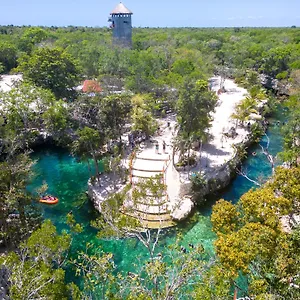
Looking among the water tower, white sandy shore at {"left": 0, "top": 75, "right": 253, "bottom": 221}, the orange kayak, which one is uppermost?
the water tower

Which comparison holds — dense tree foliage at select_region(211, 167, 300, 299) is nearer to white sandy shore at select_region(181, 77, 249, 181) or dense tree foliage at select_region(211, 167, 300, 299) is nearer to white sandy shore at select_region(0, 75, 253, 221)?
white sandy shore at select_region(0, 75, 253, 221)

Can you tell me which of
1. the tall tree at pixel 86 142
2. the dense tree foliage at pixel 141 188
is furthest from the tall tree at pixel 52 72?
the tall tree at pixel 86 142

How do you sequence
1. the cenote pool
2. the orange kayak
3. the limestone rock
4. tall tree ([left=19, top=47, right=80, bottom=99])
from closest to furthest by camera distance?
the cenote pool → the limestone rock → the orange kayak → tall tree ([left=19, top=47, right=80, bottom=99])

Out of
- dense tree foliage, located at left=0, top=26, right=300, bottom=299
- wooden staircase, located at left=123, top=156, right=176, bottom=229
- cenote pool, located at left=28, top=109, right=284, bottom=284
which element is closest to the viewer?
dense tree foliage, located at left=0, top=26, right=300, bottom=299

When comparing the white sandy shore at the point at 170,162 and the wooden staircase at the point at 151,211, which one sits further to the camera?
the white sandy shore at the point at 170,162

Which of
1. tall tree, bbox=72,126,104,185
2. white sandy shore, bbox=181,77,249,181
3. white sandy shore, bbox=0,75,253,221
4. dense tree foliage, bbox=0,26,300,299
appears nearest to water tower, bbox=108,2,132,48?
dense tree foliage, bbox=0,26,300,299

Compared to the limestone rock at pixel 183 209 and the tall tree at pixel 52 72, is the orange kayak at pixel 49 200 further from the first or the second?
the tall tree at pixel 52 72
